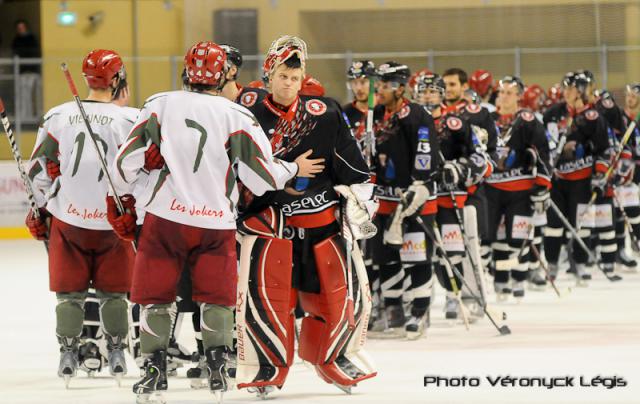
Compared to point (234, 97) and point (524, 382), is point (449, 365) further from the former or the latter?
point (234, 97)

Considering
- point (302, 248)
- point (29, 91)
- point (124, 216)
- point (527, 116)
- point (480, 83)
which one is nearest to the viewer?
point (124, 216)

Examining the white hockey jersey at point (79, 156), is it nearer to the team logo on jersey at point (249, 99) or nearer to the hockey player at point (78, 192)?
the hockey player at point (78, 192)

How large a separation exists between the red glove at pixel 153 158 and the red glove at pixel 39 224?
1058mm

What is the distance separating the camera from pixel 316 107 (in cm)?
562

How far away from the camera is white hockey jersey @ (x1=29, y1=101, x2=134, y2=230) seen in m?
5.86

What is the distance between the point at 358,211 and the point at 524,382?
3.38 ft

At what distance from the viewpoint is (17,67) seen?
51.2 feet

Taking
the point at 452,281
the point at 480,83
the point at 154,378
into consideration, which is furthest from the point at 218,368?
the point at 480,83

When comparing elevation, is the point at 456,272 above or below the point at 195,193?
below

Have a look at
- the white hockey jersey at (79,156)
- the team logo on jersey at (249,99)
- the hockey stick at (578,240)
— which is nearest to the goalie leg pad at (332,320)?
the team logo on jersey at (249,99)

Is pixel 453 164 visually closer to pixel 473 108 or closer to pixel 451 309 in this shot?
pixel 473 108

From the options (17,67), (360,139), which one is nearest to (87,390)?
(360,139)

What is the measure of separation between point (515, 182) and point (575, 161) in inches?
54.7

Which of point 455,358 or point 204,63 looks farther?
point 455,358
